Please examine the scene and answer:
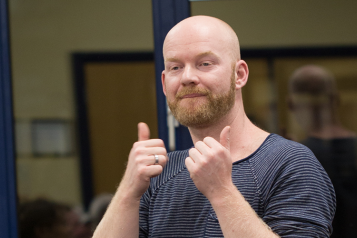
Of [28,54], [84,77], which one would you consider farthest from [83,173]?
[28,54]

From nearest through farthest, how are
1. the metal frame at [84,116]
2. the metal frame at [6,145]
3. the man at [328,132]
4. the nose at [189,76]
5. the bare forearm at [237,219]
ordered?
the bare forearm at [237,219] < the nose at [189,76] < the man at [328,132] < the metal frame at [6,145] < the metal frame at [84,116]

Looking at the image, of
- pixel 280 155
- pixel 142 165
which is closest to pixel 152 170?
pixel 142 165

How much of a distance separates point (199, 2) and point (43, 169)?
1.22 meters

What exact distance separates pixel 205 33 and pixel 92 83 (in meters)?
0.94

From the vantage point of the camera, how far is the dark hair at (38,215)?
6.61ft

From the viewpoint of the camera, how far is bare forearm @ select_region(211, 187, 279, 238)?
1063 millimetres

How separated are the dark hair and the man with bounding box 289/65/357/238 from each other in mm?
1334

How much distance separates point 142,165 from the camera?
120cm

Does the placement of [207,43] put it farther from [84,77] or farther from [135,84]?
[84,77]

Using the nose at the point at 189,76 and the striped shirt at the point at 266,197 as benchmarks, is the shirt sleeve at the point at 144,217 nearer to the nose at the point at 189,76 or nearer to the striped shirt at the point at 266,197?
the striped shirt at the point at 266,197

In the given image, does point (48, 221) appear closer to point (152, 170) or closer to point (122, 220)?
point (122, 220)

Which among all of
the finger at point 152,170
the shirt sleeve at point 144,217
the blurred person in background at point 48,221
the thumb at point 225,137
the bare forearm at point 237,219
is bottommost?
the blurred person in background at point 48,221

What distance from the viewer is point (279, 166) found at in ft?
3.88

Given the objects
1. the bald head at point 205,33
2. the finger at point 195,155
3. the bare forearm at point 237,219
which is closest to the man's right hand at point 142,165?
the finger at point 195,155
